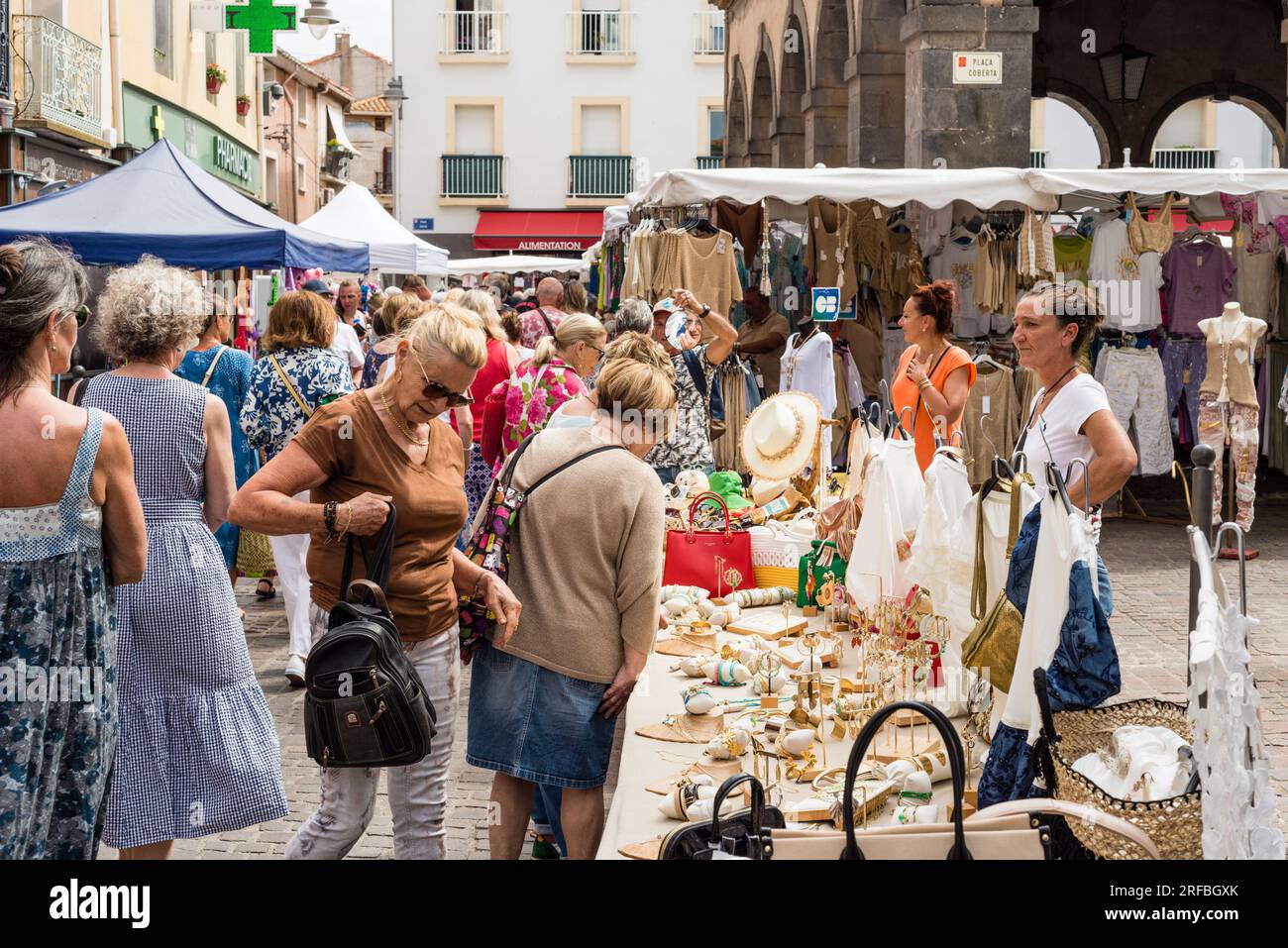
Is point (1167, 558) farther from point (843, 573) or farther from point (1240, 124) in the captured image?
point (1240, 124)

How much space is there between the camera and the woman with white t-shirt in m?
4.19

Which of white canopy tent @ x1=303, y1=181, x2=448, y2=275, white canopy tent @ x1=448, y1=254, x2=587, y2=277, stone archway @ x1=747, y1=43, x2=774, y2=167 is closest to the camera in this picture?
white canopy tent @ x1=303, y1=181, x2=448, y2=275

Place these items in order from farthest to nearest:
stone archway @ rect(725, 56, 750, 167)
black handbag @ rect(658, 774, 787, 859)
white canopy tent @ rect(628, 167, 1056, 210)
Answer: stone archway @ rect(725, 56, 750, 167) < white canopy tent @ rect(628, 167, 1056, 210) < black handbag @ rect(658, 774, 787, 859)

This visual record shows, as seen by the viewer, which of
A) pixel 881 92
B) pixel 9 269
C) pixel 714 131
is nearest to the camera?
pixel 9 269

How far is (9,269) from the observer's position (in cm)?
313

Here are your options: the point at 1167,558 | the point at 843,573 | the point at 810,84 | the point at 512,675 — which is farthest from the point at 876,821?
the point at 810,84

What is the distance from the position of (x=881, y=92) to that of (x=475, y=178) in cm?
2549

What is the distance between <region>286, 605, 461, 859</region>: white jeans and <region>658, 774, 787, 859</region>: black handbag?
44.1 inches

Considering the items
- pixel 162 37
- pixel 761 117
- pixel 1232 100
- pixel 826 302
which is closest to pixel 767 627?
pixel 826 302

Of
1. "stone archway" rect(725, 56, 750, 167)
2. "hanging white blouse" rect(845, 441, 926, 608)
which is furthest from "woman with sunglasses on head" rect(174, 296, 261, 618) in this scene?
"stone archway" rect(725, 56, 750, 167)

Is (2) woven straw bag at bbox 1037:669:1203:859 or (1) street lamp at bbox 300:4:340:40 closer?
(2) woven straw bag at bbox 1037:669:1203:859

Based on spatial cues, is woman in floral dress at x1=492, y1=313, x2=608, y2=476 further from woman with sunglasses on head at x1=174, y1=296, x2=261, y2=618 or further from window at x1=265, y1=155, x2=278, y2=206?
window at x1=265, y1=155, x2=278, y2=206

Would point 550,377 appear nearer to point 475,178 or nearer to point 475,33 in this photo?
point 475,178

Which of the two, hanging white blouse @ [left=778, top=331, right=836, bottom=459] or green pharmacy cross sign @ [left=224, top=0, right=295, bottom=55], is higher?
green pharmacy cross sign @ [left=224, top=0, right=295, bottom=55]
